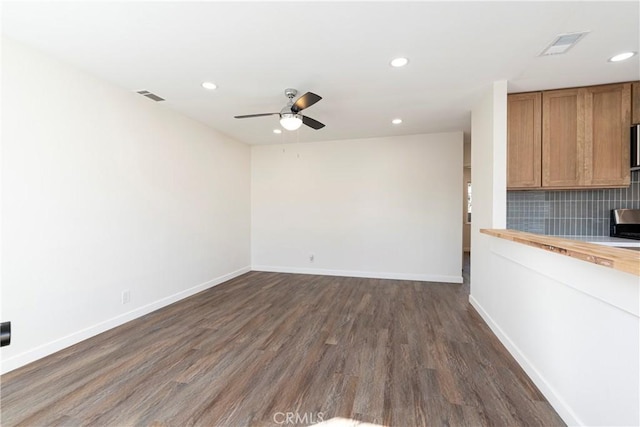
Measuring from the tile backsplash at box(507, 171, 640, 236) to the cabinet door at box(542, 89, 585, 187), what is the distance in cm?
39

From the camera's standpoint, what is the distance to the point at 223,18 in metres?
1.82

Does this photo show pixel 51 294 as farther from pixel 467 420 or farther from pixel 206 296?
pixel 467 420

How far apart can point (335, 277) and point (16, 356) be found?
3954 mm

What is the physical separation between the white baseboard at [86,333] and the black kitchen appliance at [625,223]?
17.8ft

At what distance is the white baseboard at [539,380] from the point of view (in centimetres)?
154

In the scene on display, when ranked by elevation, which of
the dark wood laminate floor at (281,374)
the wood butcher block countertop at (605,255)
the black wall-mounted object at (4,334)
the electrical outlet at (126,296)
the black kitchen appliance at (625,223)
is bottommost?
the dark wood laminate floor at (281,374)

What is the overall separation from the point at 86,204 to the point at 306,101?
2378 mm

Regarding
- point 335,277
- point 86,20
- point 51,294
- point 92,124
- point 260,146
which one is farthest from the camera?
point 260,146

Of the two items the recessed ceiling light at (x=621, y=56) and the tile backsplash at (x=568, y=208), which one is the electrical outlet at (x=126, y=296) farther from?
the recessed ceiling light at (x=621, y=56)

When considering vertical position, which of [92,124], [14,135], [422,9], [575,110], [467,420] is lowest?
[467,420]

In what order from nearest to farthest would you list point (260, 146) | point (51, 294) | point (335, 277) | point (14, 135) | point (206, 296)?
point (14, 135), point (51, 294), point (206, 296), point (335, 277), point (260, 146)

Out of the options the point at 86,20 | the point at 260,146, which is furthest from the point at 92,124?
the point at 260,146

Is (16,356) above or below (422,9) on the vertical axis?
below

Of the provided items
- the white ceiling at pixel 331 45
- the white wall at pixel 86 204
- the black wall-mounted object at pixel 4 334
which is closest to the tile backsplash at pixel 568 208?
the white ceiling at pixel 331 45
